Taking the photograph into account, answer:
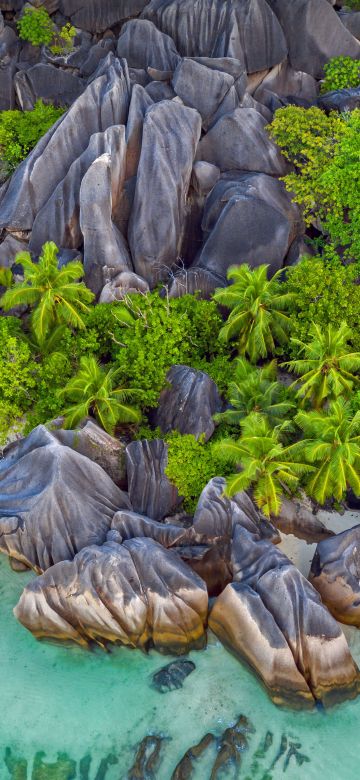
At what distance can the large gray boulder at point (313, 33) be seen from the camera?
2300 centimetres

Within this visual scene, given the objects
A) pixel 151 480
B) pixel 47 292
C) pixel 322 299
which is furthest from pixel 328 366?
pixel 47 292

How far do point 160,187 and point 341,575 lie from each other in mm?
12773

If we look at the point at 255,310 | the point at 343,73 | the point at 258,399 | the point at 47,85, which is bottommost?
the point at 258,399

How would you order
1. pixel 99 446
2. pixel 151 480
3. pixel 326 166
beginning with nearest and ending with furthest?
pixel 151 480
pixel 99 446
pixel 326 166

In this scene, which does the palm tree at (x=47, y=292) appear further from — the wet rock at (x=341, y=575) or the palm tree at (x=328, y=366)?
the wet rock at (x=341, y=575)

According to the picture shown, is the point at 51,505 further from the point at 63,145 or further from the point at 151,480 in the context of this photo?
the point at 63,145

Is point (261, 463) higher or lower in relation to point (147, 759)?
higher

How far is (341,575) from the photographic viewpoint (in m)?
14.0

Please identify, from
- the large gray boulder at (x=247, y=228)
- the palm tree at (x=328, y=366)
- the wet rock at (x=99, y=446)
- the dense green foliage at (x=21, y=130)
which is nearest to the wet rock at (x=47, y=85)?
the dense green foliage at (x=21, y=130)

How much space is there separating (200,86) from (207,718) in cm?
1905

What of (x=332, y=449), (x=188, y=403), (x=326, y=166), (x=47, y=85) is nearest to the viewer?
(x=332, y=449)

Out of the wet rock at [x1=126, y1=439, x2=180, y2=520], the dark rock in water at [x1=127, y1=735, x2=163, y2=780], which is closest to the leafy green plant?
the wet rock at [x1=126, y1=439, x2=180, y2=520]

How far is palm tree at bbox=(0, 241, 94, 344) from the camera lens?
57.5ft

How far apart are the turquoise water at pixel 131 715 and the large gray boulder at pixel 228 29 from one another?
1964 centimetres
